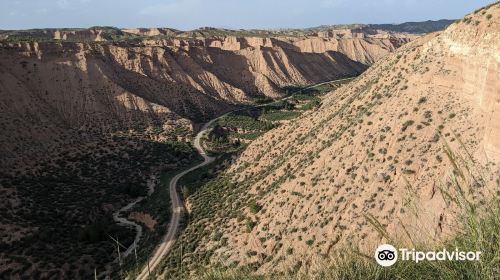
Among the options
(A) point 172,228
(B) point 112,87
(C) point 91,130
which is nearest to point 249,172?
(A) point 172,228

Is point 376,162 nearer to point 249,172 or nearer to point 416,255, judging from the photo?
point 249,172

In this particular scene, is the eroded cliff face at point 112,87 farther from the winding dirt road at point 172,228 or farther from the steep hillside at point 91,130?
the winding dirt road at point 172,228

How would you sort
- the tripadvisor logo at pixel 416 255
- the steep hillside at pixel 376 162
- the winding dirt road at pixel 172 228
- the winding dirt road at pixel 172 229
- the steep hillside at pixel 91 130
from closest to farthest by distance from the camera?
the tripadvisor logo at pixel 416 255 → the steep hillside at pixel 376 162 → the winding dirt road at pixel 172 228 → the winding dirt road at pixel 172 229 → the steep hillside at pixel 91 130

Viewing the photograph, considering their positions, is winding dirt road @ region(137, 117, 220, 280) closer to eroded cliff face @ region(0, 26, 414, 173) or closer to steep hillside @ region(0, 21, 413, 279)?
steep hillside @ region(0, 21, 413, 279)

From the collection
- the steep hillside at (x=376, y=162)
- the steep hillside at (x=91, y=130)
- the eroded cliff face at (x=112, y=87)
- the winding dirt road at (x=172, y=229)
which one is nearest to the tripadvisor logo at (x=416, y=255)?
the steep hillside at (x=376, y=162)

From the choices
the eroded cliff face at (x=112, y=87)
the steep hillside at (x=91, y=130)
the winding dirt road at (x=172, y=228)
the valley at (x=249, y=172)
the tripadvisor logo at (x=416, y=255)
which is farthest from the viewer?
the eroded cliff face at (x=112, y=87)

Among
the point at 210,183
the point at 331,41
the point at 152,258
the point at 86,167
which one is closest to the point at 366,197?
the point at 152,258

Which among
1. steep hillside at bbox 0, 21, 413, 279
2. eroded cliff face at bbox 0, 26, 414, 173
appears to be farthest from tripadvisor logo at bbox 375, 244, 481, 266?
eroded cliff face at bbox 0, 26, 414, 173

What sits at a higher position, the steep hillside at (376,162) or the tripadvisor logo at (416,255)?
the tripadvisor logo at (416,255)

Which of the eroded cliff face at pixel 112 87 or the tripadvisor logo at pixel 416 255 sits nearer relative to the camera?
the tripadvisor logo at pixel 416 255
